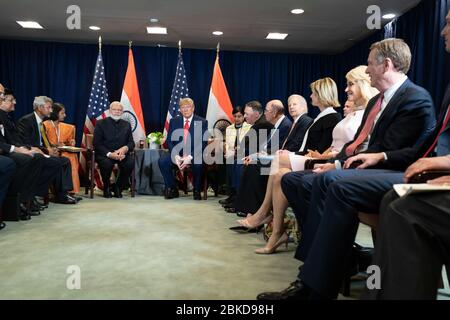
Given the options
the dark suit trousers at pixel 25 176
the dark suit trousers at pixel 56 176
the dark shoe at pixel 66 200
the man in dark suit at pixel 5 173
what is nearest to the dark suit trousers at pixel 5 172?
the man in dark suit at pixel 5 173

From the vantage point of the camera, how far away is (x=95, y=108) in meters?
6.63

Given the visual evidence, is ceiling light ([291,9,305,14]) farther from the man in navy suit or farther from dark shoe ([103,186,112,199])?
dark shoe ([103,186,112,199])

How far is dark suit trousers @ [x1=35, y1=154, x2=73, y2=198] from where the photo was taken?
446 cm

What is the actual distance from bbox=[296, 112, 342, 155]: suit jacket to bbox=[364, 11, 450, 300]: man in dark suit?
1782 mm

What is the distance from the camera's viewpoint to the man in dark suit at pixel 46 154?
451 centimetres

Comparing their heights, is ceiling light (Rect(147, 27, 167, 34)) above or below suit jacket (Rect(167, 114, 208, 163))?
above

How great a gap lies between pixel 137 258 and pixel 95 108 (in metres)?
4.53

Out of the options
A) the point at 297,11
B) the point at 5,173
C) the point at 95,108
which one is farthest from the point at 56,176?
the point at 297,11

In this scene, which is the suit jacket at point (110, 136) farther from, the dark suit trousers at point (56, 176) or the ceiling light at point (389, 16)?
the ceiling light at point (389, 16)

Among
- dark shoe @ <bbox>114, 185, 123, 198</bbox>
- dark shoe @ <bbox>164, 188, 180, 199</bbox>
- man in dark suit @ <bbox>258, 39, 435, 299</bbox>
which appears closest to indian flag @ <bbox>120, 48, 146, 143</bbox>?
dark shoe @ <bbox>114, 185, 123, 198</bbox>
